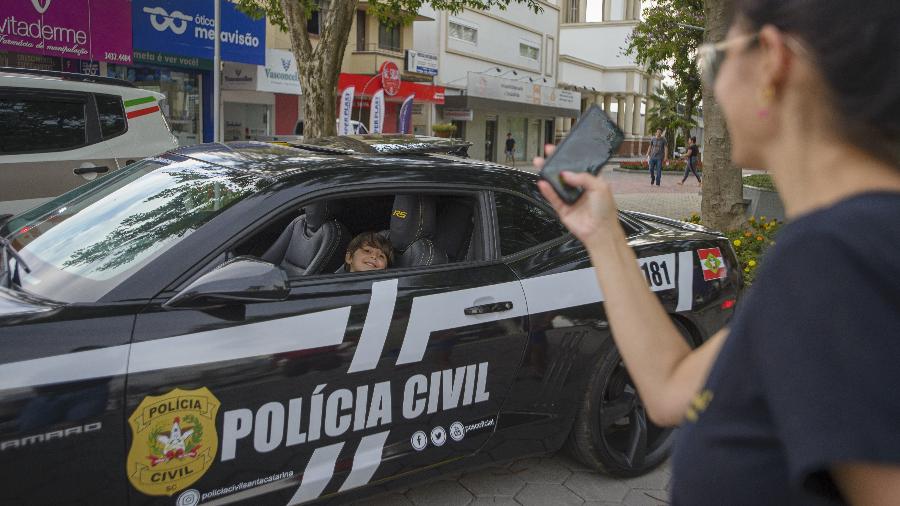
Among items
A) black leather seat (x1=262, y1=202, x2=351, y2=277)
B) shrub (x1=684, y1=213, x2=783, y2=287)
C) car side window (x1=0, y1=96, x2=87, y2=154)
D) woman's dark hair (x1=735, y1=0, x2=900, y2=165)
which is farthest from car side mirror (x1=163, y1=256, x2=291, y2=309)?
car side window (x1=0, y1=96, x2=87, y2=154)

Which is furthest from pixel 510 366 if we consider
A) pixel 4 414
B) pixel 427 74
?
pixel 427 74

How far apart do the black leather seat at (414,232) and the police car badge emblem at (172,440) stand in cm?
145

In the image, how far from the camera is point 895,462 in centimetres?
81

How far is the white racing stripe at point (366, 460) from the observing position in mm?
2789

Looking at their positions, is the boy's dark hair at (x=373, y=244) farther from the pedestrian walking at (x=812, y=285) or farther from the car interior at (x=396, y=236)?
the pedestrian walking at (x=812, y=285)

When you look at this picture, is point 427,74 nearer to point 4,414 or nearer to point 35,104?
point 35,104

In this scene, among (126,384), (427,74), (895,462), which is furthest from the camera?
(427,74)

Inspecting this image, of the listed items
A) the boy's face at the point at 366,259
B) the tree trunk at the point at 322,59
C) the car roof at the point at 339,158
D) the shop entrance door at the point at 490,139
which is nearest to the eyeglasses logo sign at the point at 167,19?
the tree trunk at the point at 322,59

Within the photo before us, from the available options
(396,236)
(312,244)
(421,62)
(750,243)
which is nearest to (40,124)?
(312,244)

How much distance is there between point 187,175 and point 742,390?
2725 mm

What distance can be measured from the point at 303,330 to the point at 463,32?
37.5 m

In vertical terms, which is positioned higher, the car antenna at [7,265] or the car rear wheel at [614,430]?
the car antenna at [7,265]

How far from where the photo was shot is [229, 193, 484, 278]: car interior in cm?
370

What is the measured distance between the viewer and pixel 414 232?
3877 mm
